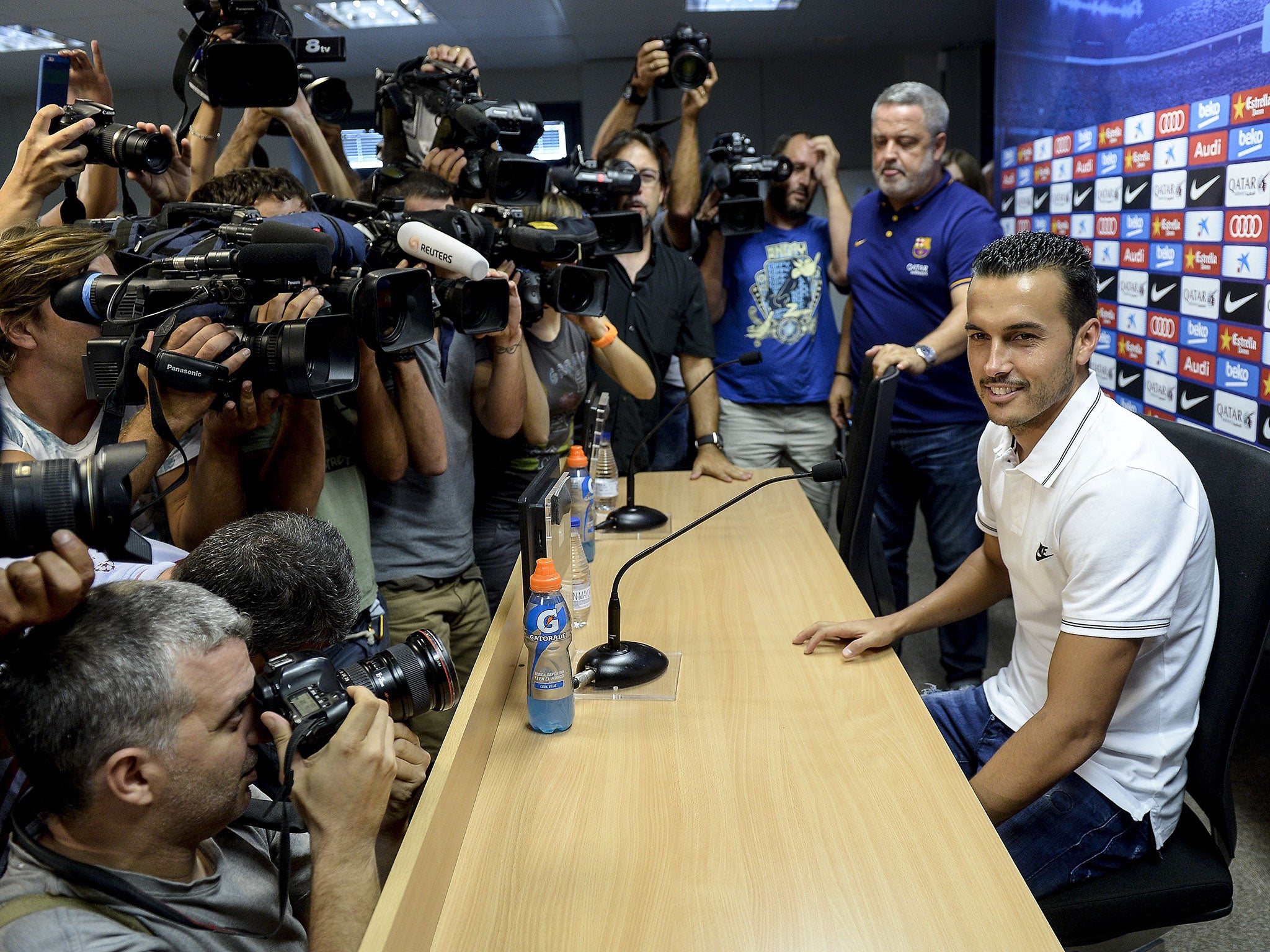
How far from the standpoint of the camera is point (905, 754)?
1278 millimetres

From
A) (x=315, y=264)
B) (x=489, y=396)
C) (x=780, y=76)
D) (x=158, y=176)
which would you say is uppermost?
(x=780, y=76)

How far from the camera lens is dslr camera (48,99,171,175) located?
1688 mm

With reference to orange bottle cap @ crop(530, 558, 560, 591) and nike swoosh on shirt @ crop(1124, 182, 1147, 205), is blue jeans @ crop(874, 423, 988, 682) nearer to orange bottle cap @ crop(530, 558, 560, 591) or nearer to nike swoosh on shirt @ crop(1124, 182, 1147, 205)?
nike swoosh on shirt @ crop(1124, 182, 1147, 205)

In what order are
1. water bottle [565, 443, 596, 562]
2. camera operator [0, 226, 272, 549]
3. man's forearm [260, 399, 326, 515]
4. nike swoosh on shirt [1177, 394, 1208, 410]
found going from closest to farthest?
camera operator [0, 226, 272, 549], man's forearm [260, 399, 326, 515], water bottle [565, 443, 596, 562], nike swoosh on shirt [1177, 394, 1208, 410]

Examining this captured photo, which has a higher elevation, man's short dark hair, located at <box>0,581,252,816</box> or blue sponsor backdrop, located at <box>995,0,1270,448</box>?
blue sponsor backdrop, located at <box>995,0,1270,448</box>

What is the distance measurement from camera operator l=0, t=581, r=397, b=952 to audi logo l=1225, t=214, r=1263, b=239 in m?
2.40

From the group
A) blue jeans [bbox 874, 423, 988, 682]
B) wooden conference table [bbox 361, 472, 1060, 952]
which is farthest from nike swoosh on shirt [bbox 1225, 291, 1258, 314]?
wooden conference table [bbox 361, 472, 1060, 952]

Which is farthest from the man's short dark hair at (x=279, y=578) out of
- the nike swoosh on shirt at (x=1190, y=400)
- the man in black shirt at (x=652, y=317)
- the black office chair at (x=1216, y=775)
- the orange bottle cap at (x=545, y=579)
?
the nike swoosh on shirt at (x=1190, y=400)

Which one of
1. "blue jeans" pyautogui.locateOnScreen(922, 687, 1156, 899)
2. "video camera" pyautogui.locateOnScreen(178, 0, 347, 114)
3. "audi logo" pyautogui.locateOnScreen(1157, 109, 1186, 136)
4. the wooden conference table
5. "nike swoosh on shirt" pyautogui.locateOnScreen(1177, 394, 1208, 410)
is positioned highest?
"video camera" pyautogui.locateOnScreen(178, 0, 347, 114)

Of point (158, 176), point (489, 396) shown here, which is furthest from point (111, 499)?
point (158, 176)

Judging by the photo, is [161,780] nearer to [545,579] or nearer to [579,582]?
[545,579]

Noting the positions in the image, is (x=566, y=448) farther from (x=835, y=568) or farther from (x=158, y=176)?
(x=158, y=176)

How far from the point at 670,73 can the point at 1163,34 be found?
1453 mm

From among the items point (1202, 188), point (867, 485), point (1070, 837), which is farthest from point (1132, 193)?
point (1070, 837)
